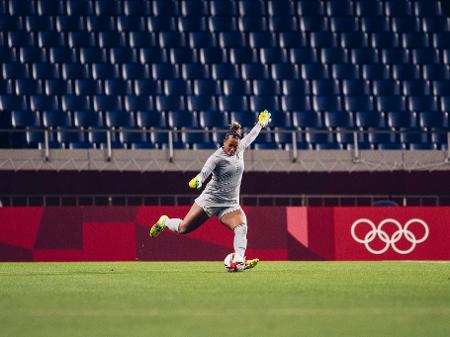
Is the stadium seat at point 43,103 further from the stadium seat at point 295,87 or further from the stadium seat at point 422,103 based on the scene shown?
the stadium seat at point 422,103

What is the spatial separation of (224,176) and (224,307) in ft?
17.3

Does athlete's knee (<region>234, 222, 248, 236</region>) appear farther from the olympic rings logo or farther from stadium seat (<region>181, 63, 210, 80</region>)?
stadium seat (<region>181, 63, 210, 80</region>)

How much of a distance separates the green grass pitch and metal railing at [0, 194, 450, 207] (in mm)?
10179

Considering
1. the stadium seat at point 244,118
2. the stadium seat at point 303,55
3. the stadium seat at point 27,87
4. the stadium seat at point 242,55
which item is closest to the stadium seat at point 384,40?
the stadium seat at point 303,55

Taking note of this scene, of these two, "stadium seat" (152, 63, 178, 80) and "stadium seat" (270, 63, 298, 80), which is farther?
"stadium seat" (270, 63, 298, 80)

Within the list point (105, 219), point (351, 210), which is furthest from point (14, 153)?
point (351, 210)

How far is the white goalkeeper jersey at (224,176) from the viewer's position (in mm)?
11516

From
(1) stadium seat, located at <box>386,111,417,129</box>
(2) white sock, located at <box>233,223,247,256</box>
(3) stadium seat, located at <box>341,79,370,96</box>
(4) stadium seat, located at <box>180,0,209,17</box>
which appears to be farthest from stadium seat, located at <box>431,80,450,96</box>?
(2) white sock, located at <box>233,223,247,256</box>

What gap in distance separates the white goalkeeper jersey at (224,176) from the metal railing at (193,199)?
310 inches

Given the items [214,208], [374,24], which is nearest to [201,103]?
[374,24]

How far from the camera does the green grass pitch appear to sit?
16.7ft

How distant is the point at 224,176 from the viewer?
11.7 metres

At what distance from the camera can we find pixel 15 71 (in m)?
24.9

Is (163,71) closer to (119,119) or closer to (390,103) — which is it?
(119,119)
